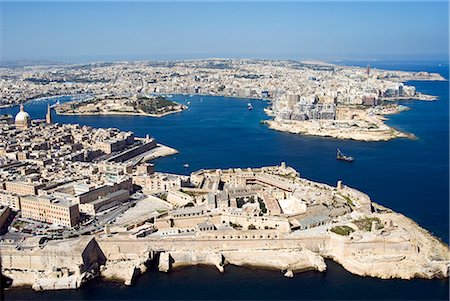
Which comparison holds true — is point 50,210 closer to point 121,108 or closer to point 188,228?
point 188,228

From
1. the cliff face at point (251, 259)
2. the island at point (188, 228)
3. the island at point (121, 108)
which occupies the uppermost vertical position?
the island at point (121, 108)

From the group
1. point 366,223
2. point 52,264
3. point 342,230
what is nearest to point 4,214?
point 52,264

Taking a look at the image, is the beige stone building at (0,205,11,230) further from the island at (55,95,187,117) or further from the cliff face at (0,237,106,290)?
the island at (55,95,187,117)

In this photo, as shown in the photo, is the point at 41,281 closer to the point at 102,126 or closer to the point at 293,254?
the point at 293,254

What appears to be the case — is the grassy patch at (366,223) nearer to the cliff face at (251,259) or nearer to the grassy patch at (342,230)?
the grassy patch at (342,230)

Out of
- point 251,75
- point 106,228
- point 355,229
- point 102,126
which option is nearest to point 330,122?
point 102,126

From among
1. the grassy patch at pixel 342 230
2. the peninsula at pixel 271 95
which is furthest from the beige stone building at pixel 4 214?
the peninsula at pixel 271 95
